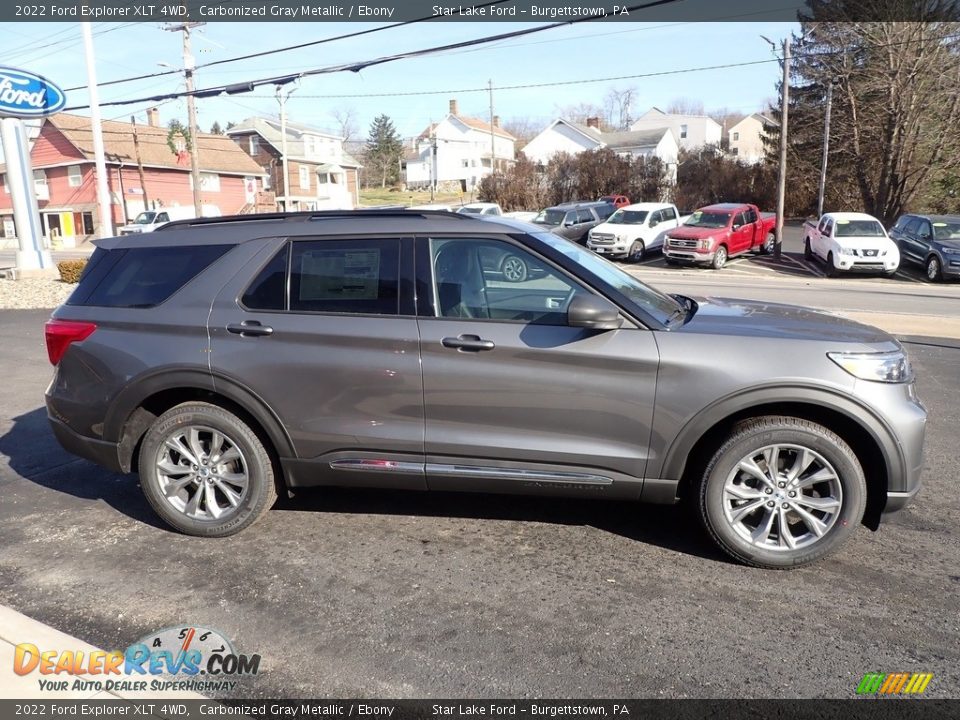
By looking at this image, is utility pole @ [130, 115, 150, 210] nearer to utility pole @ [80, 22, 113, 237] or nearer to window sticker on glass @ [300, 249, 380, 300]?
utility pole @ [80, 22, 113, 237]

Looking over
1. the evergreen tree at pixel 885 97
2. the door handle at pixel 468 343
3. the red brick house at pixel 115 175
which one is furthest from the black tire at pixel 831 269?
the red brick house at pixel 115 175

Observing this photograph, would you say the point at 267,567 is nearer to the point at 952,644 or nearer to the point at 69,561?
the point at 69,561

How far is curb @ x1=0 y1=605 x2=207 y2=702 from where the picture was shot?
9.05 ft

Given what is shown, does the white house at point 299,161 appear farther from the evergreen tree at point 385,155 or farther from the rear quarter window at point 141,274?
the rear quarter window at point 141,274

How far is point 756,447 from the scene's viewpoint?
11.7 ft

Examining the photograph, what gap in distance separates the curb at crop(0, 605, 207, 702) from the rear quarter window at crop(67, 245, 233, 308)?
1.82 m

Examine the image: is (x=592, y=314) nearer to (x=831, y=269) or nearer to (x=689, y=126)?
(x=831, y=269)

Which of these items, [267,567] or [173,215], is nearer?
[267,567]

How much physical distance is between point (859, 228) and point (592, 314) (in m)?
21.7

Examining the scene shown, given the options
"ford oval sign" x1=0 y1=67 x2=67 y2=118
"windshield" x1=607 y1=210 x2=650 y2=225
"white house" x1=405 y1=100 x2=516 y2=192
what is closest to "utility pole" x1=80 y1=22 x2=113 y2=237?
"ford oval sign" x1=0 y1=67 x2=67 y2=118

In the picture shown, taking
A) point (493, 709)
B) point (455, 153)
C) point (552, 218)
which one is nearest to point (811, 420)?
point (493, 709)

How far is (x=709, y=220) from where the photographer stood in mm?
24656

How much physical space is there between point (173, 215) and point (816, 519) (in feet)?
147

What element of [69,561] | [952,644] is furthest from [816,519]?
[69,561]
